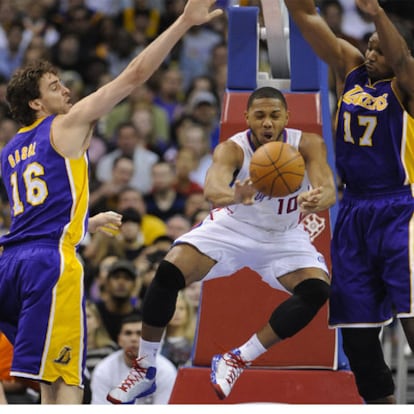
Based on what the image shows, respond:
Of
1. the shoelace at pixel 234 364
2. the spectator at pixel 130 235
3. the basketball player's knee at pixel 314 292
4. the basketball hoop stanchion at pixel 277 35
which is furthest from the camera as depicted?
the spectator at pixel 130 235

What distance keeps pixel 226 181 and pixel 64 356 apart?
1290 mm

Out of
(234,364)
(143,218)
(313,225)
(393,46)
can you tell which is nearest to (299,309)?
(234,364)

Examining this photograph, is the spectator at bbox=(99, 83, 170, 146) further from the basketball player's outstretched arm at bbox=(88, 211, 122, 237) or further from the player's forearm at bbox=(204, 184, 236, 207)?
the player's forearm at bbox=(204, 184, 236, 207)

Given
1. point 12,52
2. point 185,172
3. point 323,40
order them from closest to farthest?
point 323,40 < point 185,172 < point 12,52

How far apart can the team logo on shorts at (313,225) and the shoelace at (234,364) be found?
1.38m

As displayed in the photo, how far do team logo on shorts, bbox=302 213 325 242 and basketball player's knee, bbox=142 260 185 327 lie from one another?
4.03ft

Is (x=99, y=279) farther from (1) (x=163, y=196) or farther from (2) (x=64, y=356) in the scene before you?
(2) (x=64, y=356)

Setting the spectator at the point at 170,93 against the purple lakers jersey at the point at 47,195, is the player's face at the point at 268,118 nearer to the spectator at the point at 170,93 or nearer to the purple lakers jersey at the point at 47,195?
the purple lakers jersey at the point at 47,195

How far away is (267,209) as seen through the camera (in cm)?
626

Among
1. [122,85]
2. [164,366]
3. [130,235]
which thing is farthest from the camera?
[130,235]

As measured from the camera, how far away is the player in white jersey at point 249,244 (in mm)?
6117

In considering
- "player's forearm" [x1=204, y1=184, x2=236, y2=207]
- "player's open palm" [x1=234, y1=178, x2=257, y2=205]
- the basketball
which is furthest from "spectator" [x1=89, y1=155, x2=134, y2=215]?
"player's open palm" [x1=234, y1=178, x2=257, y2=205]

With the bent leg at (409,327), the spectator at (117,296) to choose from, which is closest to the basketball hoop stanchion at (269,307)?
the bent leg at (409,327)

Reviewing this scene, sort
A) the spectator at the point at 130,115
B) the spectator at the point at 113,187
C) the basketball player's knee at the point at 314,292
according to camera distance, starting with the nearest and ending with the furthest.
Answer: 1. the basketball player's knee at the point at 314,292
2. the spectator at the point at 113,187
3. the spectator at the point at 130,115
